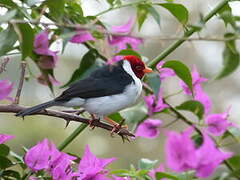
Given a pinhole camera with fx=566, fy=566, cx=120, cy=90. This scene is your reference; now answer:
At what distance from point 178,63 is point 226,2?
15 cm

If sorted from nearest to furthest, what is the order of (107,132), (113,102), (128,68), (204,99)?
(204,99) < (113,102) < (128,68) < (107,132)

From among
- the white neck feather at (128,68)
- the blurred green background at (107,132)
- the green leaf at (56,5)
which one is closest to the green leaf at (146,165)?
the green leaf at (56,5)

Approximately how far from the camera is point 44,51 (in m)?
0.92

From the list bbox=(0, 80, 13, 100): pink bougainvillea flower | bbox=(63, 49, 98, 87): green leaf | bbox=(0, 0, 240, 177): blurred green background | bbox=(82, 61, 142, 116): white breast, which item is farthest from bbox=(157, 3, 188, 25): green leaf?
bbox=(0, 0, 240, 177): blurred green background

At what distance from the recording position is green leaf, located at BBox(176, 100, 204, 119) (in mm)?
1145

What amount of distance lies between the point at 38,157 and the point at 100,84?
56 cm

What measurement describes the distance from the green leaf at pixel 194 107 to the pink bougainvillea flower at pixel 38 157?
0.33 metres

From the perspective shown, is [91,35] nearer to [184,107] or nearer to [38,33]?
[38,33]

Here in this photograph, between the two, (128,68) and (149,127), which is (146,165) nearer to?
(149,127)

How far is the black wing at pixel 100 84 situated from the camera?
1.34m

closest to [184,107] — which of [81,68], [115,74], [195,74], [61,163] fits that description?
[195,74]

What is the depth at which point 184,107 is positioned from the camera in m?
1.15

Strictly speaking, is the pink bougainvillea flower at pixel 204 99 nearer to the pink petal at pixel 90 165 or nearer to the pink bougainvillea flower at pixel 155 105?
the pink bougainvillea flower at pixel 155 105

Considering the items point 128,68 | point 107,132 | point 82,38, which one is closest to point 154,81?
point 82,38
